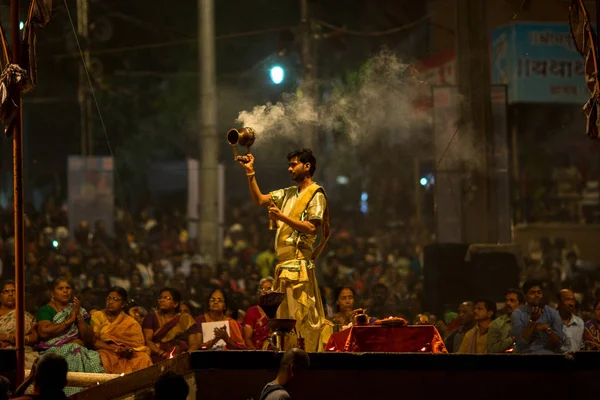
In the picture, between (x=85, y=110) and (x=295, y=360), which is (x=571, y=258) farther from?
(x=295, y=360)

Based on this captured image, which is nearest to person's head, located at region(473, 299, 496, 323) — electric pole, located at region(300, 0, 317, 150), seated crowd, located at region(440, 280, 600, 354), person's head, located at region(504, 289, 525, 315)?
seated crowd, located at region(440, 280, 600, 354)

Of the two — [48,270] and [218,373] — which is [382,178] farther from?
[218,373]

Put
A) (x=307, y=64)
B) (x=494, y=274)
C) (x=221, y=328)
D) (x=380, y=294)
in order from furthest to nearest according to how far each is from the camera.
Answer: (x=307, y=64), (x=494, y=274), (x=380, y=294), (x=221, y=328)

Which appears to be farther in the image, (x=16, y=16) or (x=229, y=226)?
(x=229, y=226)

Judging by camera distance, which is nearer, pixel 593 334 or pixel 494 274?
pixel 593 334

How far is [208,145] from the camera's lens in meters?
18.4

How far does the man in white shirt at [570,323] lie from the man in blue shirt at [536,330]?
0.82 feet

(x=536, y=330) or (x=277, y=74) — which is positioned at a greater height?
(x=277, y=74)

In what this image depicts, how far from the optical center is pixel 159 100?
21.4m

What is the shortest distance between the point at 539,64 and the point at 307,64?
13.9ft

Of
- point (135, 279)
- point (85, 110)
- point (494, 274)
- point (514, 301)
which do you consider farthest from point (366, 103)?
point (514, 301)

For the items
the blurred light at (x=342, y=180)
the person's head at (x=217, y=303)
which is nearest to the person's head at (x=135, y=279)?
the person's head at (x=217, y=303)

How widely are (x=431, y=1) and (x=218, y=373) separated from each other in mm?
12818

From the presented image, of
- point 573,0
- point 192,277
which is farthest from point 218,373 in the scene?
point 192,277
